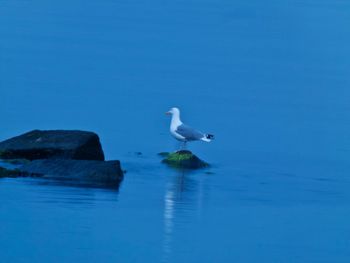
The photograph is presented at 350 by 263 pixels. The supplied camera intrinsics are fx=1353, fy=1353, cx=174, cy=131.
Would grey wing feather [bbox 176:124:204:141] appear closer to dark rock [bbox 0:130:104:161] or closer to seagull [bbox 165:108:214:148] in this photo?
seagull [bbox 165:108:214:148]

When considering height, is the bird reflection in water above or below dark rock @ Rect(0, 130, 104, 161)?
below

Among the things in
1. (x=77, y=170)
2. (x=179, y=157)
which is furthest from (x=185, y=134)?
(x=77, y=170)

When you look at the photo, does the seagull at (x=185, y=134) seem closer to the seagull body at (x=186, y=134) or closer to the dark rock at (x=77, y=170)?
the seagull body at (x=186, y=134)

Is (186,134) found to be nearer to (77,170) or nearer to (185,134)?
(185,134)

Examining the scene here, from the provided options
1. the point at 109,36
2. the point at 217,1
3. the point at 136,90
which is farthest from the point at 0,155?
the point at 217,1

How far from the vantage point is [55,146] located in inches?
699

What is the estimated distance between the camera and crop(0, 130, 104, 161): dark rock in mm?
17703

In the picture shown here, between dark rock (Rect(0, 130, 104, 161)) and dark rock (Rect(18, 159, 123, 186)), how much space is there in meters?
0.66

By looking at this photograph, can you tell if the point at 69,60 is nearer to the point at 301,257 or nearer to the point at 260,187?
the point at 260,187

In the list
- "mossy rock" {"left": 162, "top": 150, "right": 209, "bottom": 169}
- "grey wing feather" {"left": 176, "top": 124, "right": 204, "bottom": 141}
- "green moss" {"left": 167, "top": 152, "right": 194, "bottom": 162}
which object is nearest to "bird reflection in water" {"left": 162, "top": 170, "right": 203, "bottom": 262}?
"mossy rock" {"left": 162, "top": 150, "right": 209, "bottom": 169}

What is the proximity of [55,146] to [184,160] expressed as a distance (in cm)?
197

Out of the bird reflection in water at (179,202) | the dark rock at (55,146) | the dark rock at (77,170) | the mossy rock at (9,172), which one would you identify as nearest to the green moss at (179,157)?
the bird reflection in water at (179,202)

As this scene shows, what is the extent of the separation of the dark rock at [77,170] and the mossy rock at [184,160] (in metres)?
1.77

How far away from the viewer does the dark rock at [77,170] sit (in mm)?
16719
